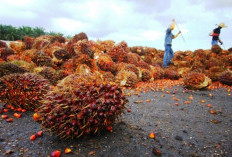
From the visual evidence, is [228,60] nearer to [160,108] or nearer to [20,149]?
[160,108]

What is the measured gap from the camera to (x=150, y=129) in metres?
2.60

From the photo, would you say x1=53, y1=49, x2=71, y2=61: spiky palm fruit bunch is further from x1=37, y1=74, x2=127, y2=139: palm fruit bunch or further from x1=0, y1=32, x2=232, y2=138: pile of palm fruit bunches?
x1=37, y1=74, x2=127, y2=139: palm fruit bunch

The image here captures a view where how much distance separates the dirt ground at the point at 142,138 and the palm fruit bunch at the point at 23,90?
0.23 meters

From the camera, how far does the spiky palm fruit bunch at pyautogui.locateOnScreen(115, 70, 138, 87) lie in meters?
5.70

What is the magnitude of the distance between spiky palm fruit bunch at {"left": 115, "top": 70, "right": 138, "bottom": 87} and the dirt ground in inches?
86.9

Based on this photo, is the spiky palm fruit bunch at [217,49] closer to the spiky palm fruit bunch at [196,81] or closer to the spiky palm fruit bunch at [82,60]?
the spiky palm fruit bunch at [196,81]

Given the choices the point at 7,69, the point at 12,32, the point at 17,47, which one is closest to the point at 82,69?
the point at 7,69

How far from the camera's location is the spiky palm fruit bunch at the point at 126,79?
570 centimetres

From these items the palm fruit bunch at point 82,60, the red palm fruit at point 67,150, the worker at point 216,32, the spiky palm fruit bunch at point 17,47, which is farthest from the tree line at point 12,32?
the red palm fruit at point 67,150

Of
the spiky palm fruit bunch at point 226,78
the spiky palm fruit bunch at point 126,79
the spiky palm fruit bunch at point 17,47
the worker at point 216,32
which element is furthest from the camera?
the worker at point 216,32

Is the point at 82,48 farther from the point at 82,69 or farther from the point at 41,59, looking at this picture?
the point at 41,59

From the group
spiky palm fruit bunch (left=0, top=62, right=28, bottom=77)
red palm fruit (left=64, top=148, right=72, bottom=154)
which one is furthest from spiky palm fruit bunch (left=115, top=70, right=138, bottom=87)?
red palm fruit (left=64, top=148, right=72, bottom=154)

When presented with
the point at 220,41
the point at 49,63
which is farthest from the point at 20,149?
the point at 220,41

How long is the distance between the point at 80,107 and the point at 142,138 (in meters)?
0.95
